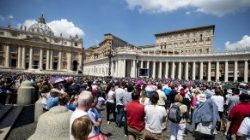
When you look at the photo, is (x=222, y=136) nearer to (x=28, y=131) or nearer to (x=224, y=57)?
(x=28, y=131)

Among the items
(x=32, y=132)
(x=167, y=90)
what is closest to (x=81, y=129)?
(x=32, y=132)

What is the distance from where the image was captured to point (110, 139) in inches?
338

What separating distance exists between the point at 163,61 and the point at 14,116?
68.0 meters

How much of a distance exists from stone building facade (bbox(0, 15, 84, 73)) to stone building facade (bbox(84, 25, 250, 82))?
12.4m

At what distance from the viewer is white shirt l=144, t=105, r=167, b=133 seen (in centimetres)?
564

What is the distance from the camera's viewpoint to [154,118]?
223 inches

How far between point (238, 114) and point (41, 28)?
132 metres

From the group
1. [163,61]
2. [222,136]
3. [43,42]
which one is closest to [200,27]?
[163,61]

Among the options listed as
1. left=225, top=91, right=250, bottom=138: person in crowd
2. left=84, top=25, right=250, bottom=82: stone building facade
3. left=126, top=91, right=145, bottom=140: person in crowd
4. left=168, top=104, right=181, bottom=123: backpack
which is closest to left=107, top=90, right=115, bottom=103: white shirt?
left=168, top=104, right=181, bottom=123: backpack

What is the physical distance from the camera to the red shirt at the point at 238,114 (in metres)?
5.85

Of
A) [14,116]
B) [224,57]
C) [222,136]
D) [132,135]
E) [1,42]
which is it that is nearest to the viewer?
[132,135]

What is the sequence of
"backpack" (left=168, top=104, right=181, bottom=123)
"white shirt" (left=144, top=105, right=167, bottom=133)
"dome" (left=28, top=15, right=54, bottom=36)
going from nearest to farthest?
"white shirt" (left=144, top=105, right=167, bottom=133), "backpack" (left=168, top=104, right=181, bottom=123), "dome" (left=28, top=15, right=54, bottom=36)

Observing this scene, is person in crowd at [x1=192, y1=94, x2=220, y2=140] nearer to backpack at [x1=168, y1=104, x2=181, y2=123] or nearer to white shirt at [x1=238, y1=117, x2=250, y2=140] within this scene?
backpack at [x1=168, y1=104, x2=181, y2=123]

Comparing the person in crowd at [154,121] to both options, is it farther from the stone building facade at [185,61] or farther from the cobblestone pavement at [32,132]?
the stone building facade at [185,61]
